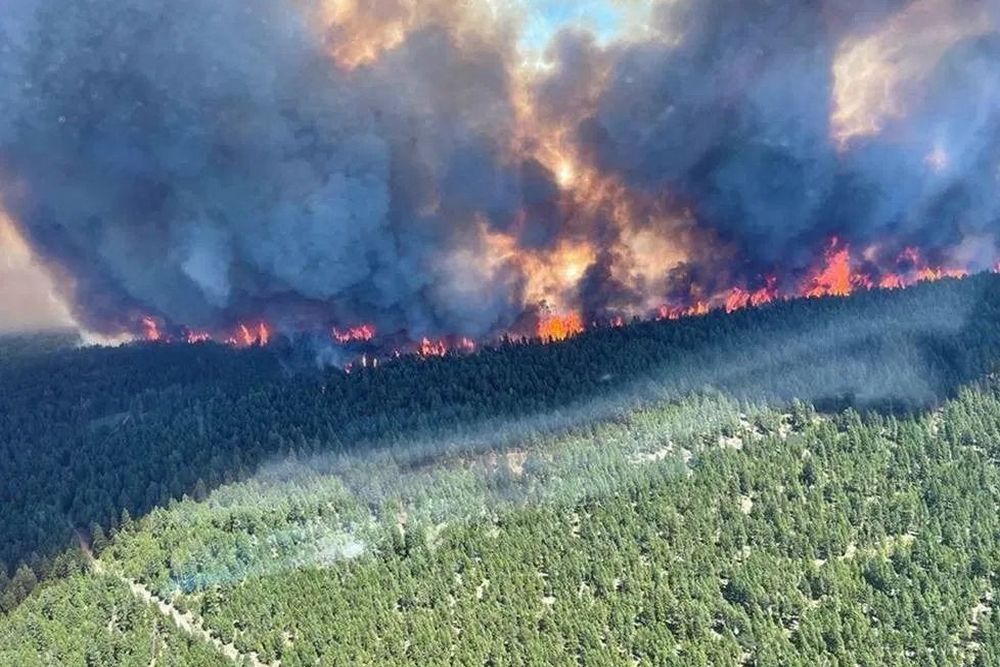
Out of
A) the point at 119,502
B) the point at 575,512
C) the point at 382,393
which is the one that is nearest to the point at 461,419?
the point at 382,393

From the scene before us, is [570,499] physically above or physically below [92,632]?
above

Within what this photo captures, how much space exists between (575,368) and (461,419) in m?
14.9

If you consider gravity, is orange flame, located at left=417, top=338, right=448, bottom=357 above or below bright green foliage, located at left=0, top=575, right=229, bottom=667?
above

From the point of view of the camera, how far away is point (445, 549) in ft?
307

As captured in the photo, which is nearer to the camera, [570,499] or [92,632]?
[92,632]

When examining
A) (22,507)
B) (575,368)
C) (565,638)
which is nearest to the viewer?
(565,638)

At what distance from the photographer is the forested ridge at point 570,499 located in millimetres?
83938

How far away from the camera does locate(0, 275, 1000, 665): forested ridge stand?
8394 centimetres

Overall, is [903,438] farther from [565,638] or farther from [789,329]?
[565,638]

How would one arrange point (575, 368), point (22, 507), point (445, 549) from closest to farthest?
1. point (445, 549)
2. point (22, 507)
3. point (575, 368)

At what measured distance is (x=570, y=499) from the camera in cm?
9856

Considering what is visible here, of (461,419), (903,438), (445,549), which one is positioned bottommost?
(445,549)

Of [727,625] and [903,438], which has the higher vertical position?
[903,438]

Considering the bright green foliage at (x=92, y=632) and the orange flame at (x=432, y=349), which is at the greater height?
the orange flame at (x=432, y=349)
